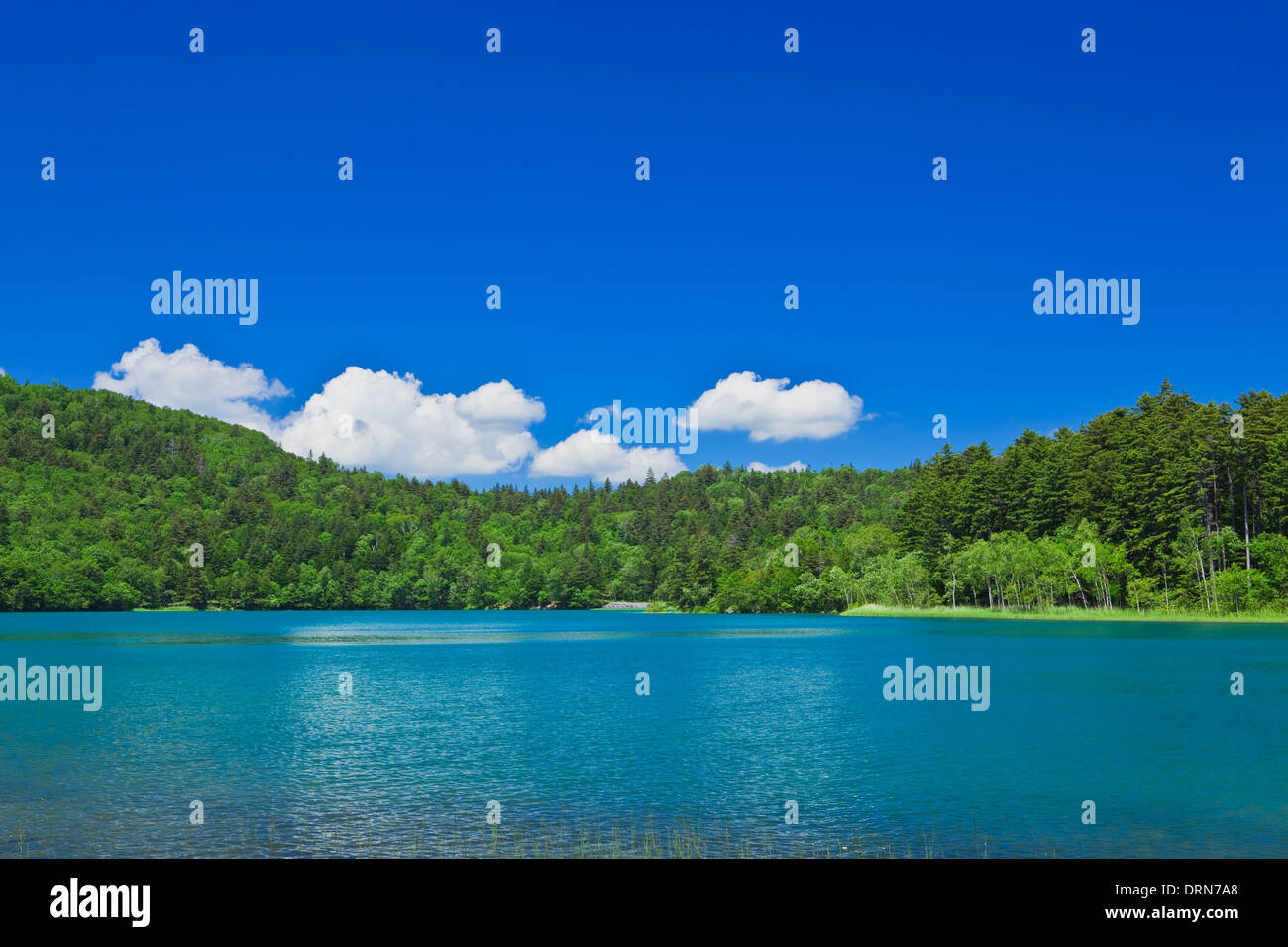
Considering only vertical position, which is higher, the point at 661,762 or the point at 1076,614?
the point at 661,762

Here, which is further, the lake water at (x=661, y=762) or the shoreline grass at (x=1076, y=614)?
the shoreline grass at (x=1076, y=614)

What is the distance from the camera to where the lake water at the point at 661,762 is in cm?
2220

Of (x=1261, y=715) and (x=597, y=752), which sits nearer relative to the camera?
(x=597, y=752)

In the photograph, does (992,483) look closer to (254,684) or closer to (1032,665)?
(1032,665)

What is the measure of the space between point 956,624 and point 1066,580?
56.5 feet

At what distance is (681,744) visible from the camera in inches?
1422

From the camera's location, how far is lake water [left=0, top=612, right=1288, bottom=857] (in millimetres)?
22203

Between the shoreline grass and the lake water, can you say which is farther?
the shoreline grass

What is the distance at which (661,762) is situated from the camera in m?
32.4

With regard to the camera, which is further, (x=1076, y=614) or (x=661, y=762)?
(x=1076, y=614)
